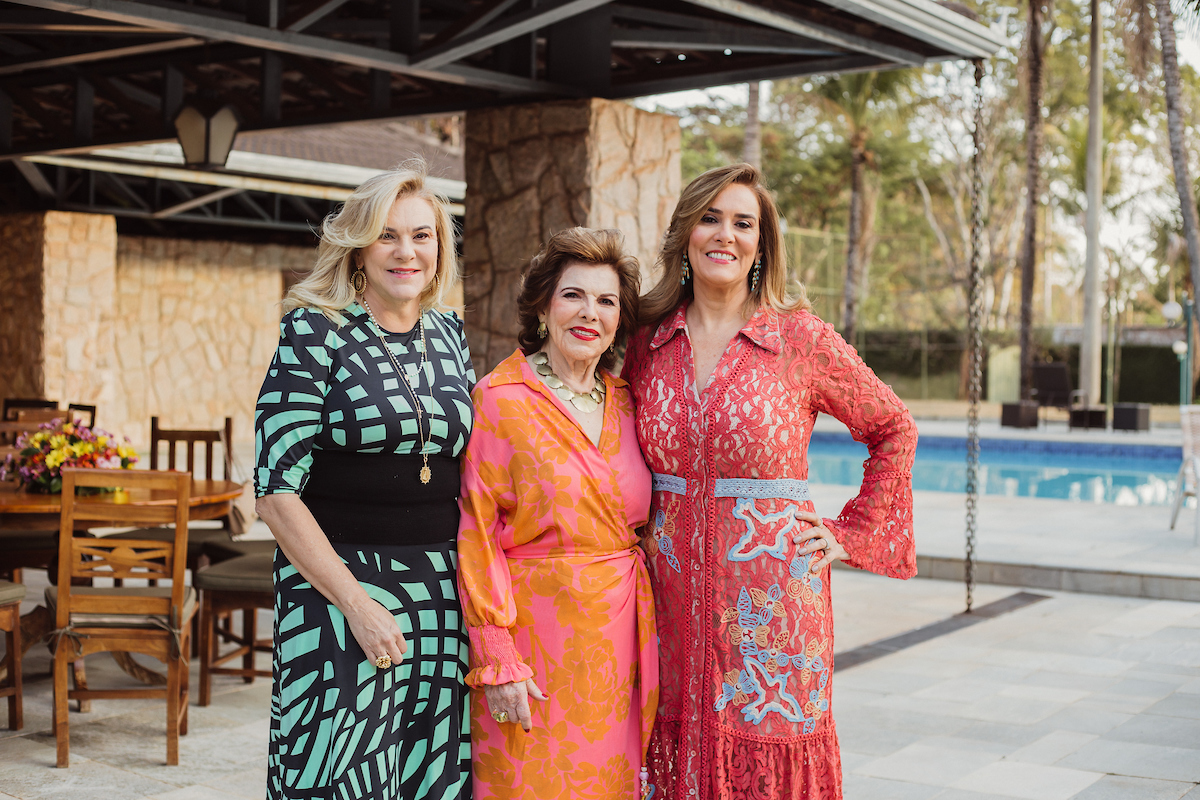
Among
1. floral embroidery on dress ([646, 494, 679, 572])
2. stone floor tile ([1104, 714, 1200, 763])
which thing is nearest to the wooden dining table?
floral embroidery on dress ([646, 494, 679, 572])

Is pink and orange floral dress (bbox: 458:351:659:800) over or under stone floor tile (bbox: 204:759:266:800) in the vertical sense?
over

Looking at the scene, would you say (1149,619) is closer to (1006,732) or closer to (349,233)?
→ (1006,732)

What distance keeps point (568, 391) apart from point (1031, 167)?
18161 mm

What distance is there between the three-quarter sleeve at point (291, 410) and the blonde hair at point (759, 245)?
78cm

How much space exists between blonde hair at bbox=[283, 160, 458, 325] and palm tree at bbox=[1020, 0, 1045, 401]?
18.2 m

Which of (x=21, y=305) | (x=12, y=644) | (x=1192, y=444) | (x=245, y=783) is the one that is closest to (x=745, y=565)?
(x=245, y=783)

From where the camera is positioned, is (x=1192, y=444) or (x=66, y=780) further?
(x=1192, y=444)

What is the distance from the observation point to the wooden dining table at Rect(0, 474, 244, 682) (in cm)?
414

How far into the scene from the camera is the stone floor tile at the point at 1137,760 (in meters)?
3.59

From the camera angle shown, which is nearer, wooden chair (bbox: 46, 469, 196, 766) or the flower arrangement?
wooden chair (bbox: 46, 469, 196, 766)

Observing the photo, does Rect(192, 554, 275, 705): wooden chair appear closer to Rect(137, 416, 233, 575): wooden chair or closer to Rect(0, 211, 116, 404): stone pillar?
Rect(137, 416, 233, 575): wooden chair

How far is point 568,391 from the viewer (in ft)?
7.40

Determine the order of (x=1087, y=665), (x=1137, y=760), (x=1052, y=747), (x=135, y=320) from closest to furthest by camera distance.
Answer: (x=1137, y=760)
(x=1052, y=747)
(x=1087, y=665)
(x=135, y=320)

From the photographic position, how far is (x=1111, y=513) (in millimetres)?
9164
